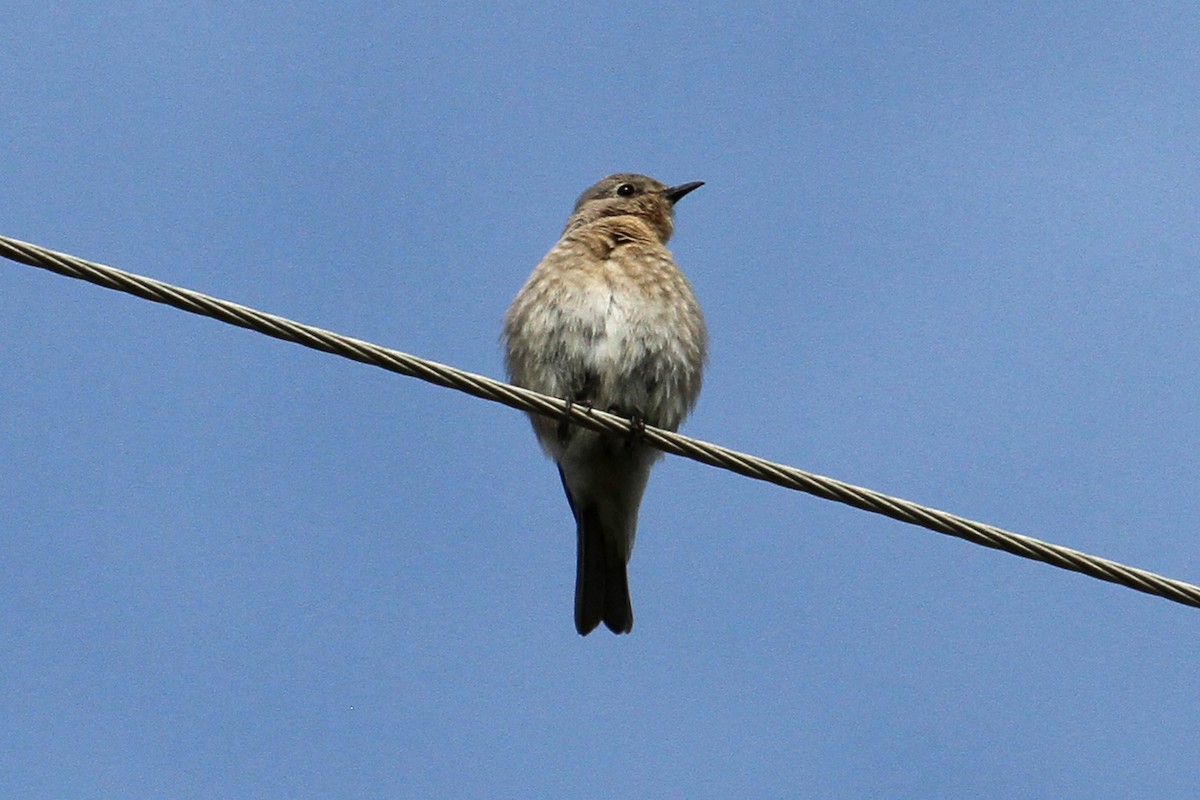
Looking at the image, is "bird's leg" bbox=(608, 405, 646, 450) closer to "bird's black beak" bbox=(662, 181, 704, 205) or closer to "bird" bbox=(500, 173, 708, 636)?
"bird" bbox=(500, 173, 708, 636)

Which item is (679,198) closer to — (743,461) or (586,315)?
(586,315)

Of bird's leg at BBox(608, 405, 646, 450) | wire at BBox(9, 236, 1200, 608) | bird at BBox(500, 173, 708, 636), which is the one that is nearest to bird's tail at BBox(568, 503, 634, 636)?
bird at BBox(500, 173, 708, 636)

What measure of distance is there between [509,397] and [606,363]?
7.86 feet

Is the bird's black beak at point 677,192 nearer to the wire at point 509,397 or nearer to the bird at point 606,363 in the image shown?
the bird at point 606,363

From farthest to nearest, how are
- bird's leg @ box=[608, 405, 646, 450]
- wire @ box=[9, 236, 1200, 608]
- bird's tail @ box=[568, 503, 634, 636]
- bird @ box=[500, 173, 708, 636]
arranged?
bird's tail @ box=[568, 503, 634, 636] → bird @ box=[500, 173, 708, 636] → bird's leg @ box=[608, 405, 646, 450] → wire @ box=[9, 236, 1200, 608]

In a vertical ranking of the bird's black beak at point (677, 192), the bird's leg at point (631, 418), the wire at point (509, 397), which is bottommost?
the wire at point (509, 397)

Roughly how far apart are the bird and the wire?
6.01ft

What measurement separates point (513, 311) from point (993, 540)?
13.8 ft

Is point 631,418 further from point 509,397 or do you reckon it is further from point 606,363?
point 509,397

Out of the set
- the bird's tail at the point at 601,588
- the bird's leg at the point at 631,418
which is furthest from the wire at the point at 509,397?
the bird's tail at the point at 601,588

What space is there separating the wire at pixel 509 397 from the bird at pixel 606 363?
183 cm

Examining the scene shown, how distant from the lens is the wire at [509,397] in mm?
5609

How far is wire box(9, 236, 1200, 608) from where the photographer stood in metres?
5.61

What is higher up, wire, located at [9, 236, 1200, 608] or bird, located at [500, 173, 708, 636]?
bird, located at [500, 173, 708, 636]
